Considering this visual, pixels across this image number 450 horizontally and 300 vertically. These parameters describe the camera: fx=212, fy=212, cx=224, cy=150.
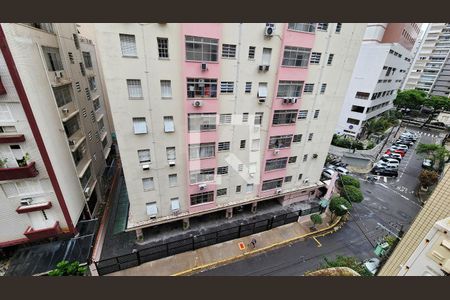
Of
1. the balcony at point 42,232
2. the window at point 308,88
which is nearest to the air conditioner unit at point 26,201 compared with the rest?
the balcony at point 42,232

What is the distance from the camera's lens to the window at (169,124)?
16.4 meters

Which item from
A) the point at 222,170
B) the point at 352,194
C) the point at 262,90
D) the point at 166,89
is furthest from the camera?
the point at 352,194

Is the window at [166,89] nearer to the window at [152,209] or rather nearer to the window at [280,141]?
the window at [152,209]

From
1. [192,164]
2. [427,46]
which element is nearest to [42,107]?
[192,164]

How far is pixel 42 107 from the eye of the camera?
591 inches

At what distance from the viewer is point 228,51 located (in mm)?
15898

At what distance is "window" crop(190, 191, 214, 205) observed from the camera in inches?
808

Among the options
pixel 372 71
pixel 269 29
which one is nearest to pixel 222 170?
pixel 269 29

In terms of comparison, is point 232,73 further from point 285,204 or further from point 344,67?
point 285,204

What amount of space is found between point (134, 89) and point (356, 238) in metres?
25.4

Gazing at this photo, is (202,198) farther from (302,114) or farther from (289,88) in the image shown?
(289,88)

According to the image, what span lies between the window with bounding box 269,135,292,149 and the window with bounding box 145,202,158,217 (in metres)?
12.3

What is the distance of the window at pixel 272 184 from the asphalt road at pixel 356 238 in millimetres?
6096

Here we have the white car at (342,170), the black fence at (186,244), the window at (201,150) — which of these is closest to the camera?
the black fence at (186,244)
